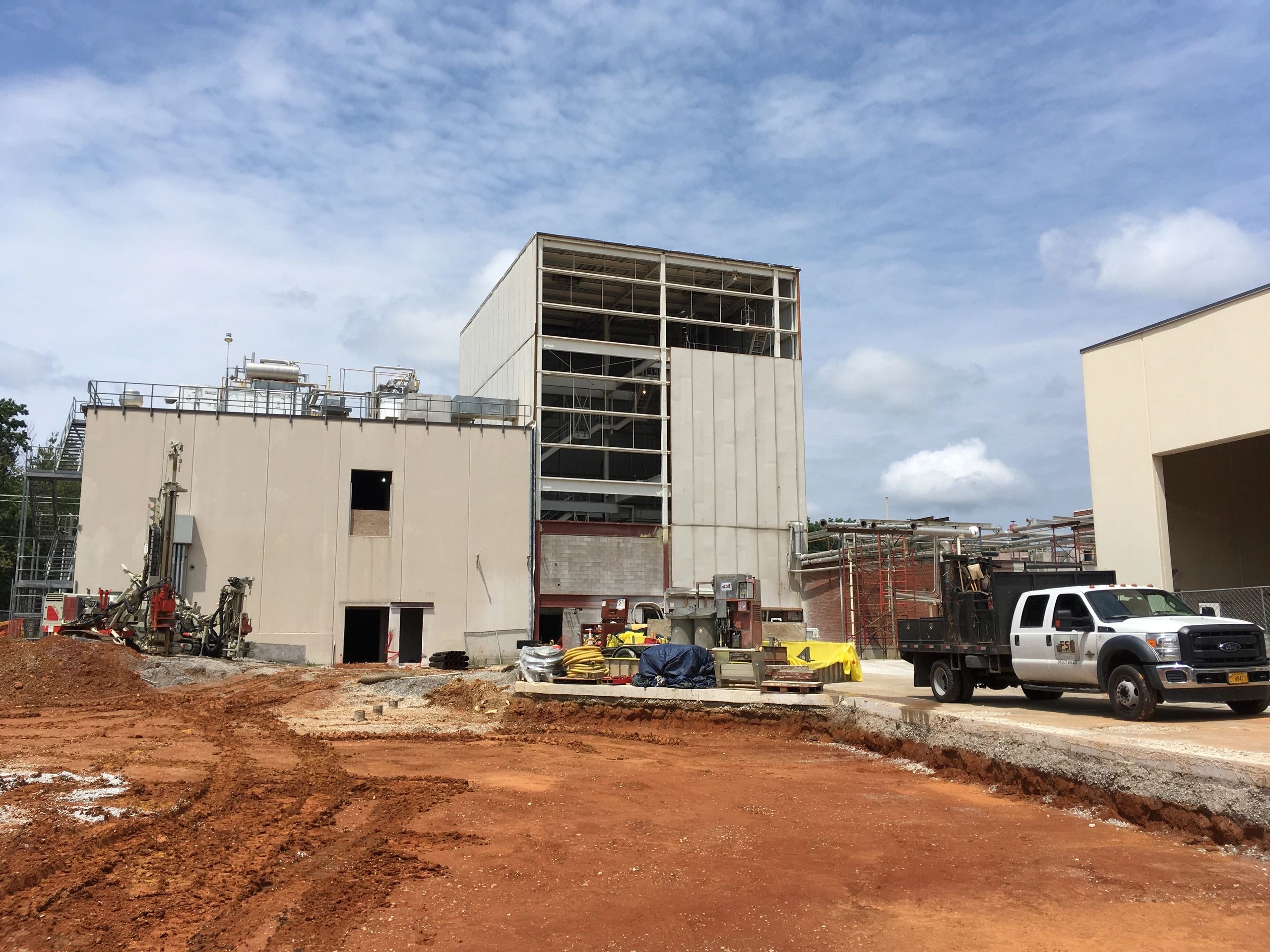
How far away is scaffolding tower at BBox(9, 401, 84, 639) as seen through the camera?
40938 mm

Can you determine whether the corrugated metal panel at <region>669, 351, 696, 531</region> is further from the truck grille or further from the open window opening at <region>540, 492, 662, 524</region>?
the truck grille

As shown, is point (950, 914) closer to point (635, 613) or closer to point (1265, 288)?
point (1265, 288)

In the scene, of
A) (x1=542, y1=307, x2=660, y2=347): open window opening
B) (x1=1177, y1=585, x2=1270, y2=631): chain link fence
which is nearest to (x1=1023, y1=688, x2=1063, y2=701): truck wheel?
(x1=1177, y1=585, x2=1270, y2=631): chain link fence

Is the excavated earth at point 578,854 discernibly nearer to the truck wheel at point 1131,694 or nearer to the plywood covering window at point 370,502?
the truck wheel at point 1131,694

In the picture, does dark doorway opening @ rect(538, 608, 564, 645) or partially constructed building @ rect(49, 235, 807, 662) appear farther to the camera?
dark doorway opening @ rect(538, 608, 564, 645)

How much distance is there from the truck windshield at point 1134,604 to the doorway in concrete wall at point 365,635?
1223 inches

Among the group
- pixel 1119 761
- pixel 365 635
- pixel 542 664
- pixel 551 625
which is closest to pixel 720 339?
pixel 551 625

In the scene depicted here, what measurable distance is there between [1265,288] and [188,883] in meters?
23.8

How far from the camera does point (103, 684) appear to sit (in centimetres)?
2520

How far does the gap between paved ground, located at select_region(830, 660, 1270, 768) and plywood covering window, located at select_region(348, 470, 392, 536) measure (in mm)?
24658

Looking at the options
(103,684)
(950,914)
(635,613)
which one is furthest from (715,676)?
(635,613)

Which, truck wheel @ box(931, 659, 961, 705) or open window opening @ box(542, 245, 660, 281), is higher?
open window opening @ box(542, 245, 660, 281)

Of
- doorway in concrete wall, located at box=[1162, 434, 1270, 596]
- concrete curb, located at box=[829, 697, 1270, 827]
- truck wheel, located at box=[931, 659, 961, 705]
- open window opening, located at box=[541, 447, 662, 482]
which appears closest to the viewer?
concrete curb, located at box=[829, 697, 1270, 827]

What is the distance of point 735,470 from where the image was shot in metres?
47.5
